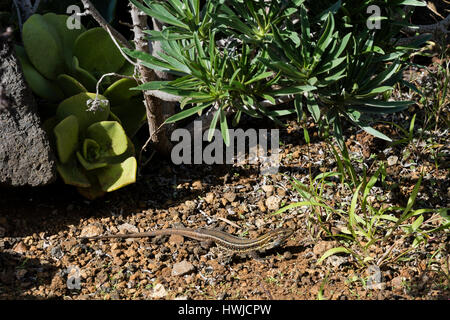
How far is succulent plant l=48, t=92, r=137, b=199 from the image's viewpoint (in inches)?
152

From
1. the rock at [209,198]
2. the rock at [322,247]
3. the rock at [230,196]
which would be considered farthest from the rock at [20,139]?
the rock at [322,247]

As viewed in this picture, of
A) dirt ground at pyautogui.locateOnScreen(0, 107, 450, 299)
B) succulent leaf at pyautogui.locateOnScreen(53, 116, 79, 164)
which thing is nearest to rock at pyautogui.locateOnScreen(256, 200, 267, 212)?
dirt ground at pyautogui.locateOnScreen(0, 107, 450, 299)

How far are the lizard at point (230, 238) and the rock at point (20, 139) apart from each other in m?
0.54

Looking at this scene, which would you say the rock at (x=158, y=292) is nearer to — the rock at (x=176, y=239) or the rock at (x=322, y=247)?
the rock at (x=176, y=239)

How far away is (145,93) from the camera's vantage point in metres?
3.94

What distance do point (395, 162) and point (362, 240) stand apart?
0.80 metres

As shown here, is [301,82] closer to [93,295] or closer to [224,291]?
[224,291]

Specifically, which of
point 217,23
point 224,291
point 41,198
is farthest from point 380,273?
point 41,198

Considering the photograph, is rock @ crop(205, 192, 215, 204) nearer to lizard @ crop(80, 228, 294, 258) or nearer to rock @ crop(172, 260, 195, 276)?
lizard @ crop(80, 228, 294, 258)

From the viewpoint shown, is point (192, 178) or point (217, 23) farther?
point (192, 178)

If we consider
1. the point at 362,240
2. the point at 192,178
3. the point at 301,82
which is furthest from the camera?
the point at 192,178

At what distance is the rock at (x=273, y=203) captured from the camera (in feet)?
13.5

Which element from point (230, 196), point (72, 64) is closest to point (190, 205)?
point (230, 196)

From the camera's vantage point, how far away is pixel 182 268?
3.66m
